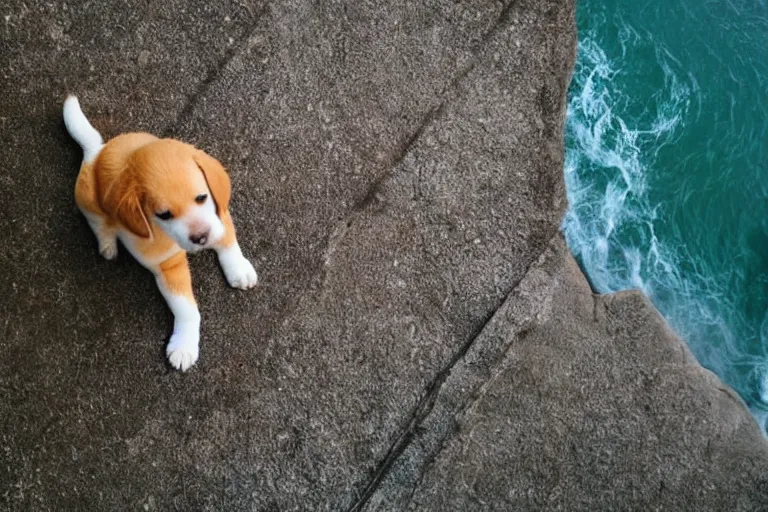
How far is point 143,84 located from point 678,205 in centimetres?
372

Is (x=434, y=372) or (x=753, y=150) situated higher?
(x=434, y=372)

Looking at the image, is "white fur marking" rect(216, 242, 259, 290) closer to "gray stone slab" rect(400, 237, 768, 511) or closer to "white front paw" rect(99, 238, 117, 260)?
"white front paw" rect(99, 238, 117, 260)

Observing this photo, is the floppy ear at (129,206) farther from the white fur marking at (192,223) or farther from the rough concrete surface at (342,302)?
the rough concrete surface at (342,302)

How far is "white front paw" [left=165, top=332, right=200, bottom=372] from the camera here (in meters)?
3.54

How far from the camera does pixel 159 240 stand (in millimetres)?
3135

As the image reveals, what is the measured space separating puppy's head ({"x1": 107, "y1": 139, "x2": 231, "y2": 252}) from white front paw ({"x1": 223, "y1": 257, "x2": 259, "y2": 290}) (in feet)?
2.32

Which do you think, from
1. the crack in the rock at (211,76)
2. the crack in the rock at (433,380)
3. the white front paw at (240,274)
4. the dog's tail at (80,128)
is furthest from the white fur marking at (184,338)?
the crack in the rock at (433,380)

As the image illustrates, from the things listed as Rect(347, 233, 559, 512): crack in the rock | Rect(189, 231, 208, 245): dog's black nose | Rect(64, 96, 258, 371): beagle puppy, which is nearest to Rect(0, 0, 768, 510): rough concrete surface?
Rect(347, 233, 559, 512): crack in the rock

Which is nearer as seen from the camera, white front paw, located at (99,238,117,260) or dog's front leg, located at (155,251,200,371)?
dog's front leg, located at (155,251,200,371)

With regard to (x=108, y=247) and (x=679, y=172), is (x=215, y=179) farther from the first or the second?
(x=679, y=172)

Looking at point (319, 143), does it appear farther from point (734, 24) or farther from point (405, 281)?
point (734, 24)

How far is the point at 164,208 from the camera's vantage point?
279 centimetres

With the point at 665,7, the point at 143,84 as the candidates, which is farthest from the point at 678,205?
the point at 143,84

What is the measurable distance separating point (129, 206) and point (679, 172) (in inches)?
161
